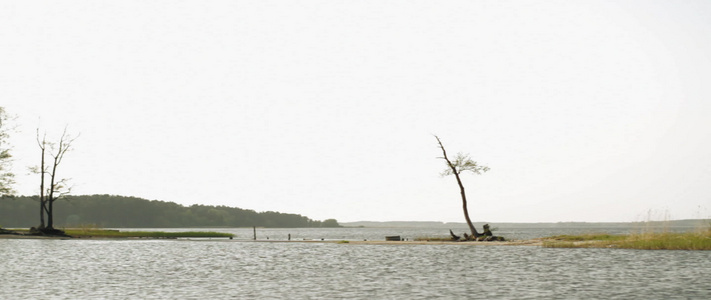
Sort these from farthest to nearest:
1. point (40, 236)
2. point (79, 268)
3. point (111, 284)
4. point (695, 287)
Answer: point (40, 236), point (79, 268), point (111, 284), point (695, 287)

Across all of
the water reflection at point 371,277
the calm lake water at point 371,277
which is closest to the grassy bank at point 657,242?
the water reflection at point 371,277

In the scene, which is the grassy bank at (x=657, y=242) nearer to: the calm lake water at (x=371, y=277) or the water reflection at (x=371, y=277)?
the water reflection at (x=371, y=277)

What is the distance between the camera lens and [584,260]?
153 feet

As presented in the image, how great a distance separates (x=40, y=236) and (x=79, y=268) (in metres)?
47.0

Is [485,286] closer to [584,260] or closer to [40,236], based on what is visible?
[584,260]

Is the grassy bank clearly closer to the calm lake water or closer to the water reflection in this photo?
the water reflection

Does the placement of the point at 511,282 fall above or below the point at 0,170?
below

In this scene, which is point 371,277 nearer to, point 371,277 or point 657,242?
point 371,277

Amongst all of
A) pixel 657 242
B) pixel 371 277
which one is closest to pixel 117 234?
pixel 371 277

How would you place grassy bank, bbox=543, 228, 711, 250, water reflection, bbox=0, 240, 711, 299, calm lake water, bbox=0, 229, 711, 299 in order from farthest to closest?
1. grassy bank, bbox=543, 228, 711, 250
2. water reflection, bbox=0, 240, 711, 299
3. calm lake water, bbox=0, 229, 711, 299

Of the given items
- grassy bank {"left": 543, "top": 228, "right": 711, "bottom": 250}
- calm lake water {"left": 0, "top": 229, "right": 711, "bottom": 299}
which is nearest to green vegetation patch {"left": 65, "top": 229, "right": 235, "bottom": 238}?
calm lake water {"left": 0, "top": 229, "right": 711, "bottom": 299}

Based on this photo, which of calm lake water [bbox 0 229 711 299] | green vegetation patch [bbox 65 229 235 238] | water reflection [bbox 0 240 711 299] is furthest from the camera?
green vegetation patch [bbox 65 229 235 238]

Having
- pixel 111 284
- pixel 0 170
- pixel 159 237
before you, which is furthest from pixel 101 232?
pixel 111 284

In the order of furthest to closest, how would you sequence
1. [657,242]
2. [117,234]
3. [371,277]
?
[117,234] < [657,242] < [371,277]
